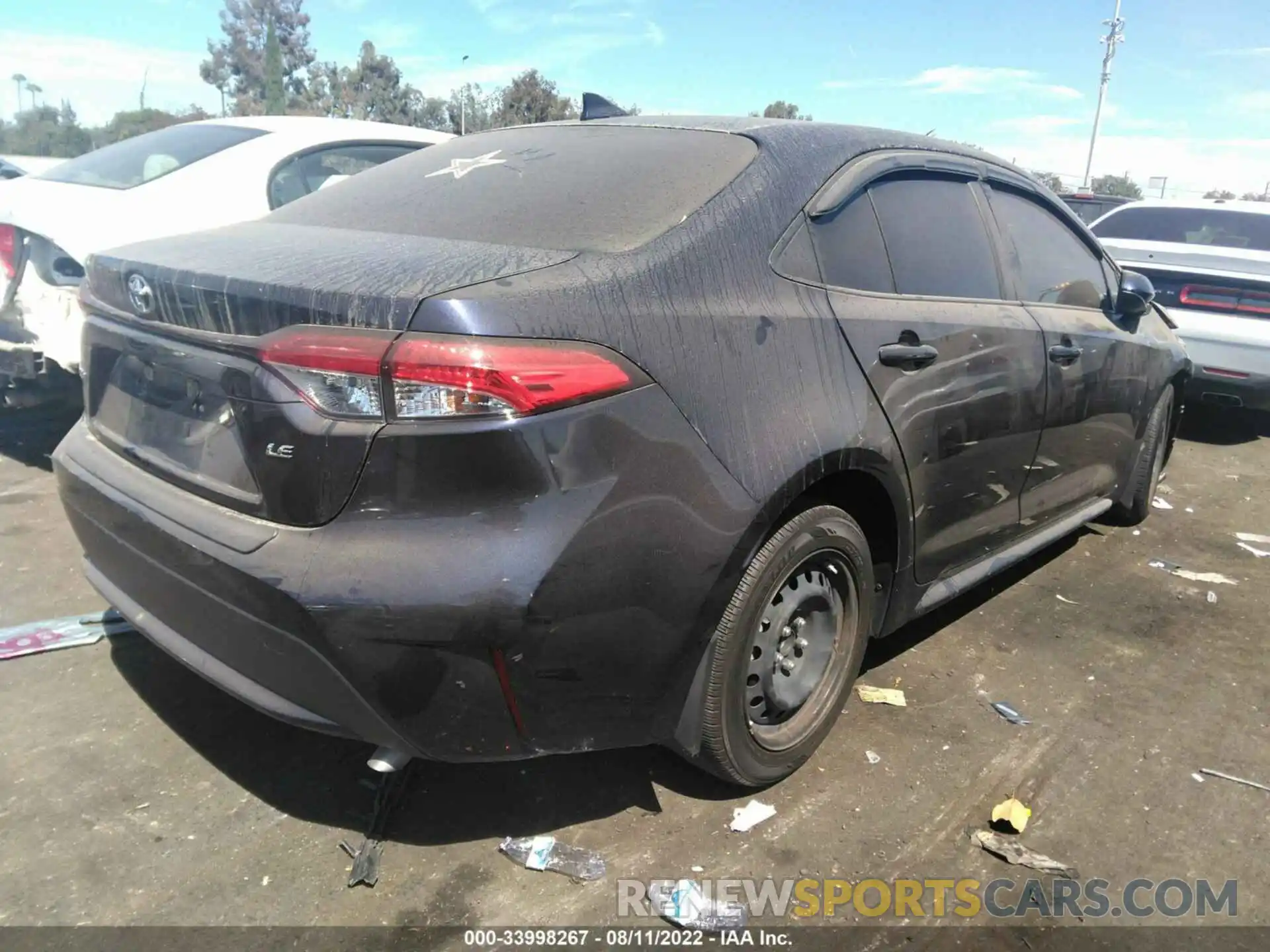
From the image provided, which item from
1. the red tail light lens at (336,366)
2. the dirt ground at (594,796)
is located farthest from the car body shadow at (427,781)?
the red tail light lens at (336,366)

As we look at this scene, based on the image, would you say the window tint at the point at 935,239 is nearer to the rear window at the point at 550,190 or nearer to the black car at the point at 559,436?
the black car at the point at 559,436

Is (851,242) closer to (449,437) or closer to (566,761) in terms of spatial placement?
(449,437)

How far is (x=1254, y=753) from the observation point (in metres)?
2.88

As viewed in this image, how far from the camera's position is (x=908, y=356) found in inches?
103

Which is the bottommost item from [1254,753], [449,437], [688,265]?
[1254,753]

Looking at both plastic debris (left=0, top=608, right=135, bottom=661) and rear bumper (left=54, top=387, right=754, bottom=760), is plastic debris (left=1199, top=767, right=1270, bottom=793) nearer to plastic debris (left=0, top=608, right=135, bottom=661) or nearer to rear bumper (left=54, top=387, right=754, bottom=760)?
rear bumper (left=54, top=387, right=754, bottom=760)

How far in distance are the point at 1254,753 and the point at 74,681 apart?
370 cm

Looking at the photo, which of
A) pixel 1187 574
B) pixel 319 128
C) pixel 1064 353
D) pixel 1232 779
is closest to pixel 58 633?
pixel 319 128

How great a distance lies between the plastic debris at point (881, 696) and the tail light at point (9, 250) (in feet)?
13.9

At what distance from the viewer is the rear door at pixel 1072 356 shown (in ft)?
11.0

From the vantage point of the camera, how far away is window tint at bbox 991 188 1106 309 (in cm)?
335

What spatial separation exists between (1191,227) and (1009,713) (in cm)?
652

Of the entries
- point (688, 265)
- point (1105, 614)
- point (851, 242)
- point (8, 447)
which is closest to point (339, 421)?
point (688, 265)

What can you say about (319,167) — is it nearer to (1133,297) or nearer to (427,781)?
(427,781)
